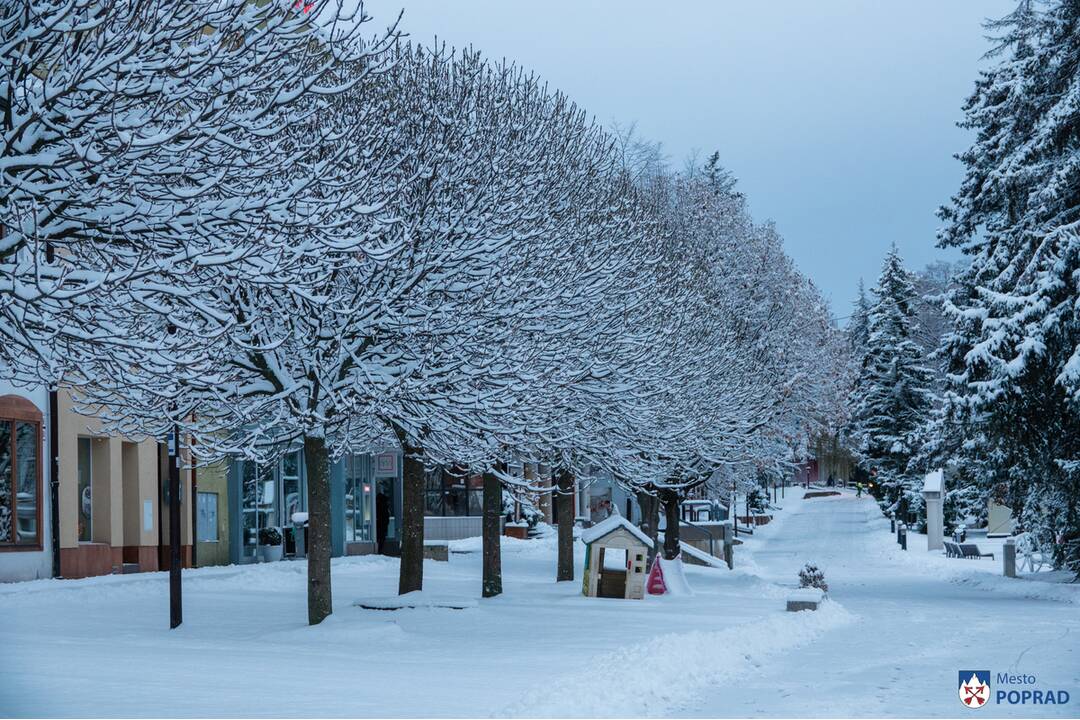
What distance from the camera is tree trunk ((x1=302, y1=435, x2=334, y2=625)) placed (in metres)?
18.2

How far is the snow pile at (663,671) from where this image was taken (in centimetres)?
1202

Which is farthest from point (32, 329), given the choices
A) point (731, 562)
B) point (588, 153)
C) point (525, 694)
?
point (731, 562)

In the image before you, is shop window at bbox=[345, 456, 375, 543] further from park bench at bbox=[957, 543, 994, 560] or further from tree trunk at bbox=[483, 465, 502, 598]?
park bench at bbox=[957, 543, 994, 560]

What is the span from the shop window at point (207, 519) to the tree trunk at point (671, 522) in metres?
12.2

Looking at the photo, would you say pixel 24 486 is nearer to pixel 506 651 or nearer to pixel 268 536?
pixel 268 536

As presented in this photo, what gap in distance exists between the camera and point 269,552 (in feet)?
120

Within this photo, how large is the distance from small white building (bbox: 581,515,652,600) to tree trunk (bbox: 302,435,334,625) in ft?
28.0

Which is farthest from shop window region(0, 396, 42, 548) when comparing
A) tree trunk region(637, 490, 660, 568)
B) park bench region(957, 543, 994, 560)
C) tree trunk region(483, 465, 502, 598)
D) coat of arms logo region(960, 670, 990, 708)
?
park bench region(957, 543, 994, 560)

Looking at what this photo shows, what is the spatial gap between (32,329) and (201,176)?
3197 millimetres

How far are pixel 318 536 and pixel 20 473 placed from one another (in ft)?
36.8

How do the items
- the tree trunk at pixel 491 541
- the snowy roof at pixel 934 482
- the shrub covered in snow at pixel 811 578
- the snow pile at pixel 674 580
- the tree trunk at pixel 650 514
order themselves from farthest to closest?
the snowy roof at pixel 934 482 < the tree trunk at pixel 650 514 < the snow pile at pixel 674 580 < the shrub covered in snow at pixel 811 578 < the tree trunk at pixel 491 541

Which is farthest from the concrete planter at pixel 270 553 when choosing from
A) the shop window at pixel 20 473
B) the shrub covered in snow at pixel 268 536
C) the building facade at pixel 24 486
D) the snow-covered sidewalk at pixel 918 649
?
the snow-covered sidewalk at pixel 918 649

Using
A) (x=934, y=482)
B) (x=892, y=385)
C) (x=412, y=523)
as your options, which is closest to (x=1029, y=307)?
(x=412, y=523)

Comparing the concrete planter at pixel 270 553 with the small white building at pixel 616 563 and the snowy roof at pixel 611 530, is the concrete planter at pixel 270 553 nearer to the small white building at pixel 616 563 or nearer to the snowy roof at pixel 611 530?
the small white building at pixel 616 563
